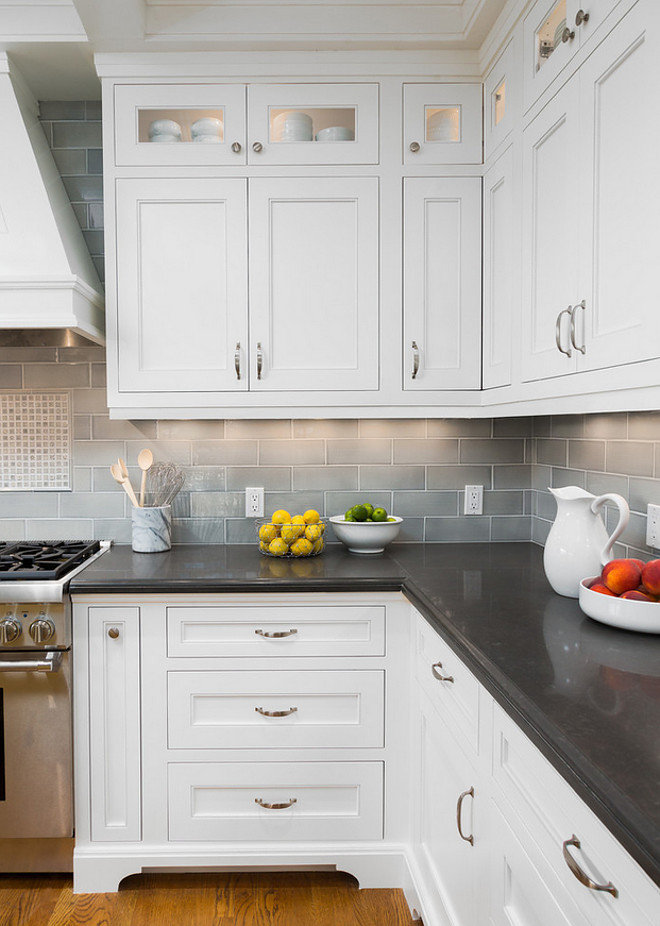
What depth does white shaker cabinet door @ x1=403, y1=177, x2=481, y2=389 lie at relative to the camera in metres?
2.32

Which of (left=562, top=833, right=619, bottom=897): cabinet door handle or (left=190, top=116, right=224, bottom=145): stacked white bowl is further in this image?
(left=190, top=116, right=224, bottom=145): stacked white bowl

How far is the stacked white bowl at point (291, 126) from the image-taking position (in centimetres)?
230

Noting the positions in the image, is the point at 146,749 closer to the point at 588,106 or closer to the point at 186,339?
the point at 186,339

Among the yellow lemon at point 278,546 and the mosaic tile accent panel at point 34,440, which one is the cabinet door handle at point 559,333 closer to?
the yellow lemon at point 278,546

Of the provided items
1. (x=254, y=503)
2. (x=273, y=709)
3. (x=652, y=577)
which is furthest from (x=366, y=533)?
(x=652, y=577)

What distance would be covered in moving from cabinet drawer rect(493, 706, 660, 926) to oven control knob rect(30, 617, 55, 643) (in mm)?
1306

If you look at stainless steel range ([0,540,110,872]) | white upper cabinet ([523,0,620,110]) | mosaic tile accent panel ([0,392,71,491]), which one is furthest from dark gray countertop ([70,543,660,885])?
white upper cabinet ([523,0,620,110])

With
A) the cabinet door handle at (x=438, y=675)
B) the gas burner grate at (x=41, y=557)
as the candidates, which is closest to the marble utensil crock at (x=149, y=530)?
the gas burner grate at (x=41, y=557)

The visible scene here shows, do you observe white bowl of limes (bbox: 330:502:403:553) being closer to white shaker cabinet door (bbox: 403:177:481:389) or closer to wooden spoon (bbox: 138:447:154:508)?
white shaker cabinet door (bbox: 403:177:481:389)

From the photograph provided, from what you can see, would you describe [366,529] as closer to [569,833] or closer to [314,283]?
[314,283]

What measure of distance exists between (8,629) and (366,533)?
1140mm

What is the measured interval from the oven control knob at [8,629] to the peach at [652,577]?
165cm

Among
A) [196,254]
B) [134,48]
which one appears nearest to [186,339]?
[196,254]

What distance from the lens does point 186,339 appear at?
2.32m
